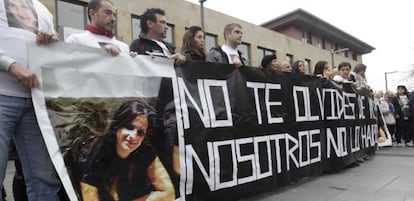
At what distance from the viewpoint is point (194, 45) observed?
153 inches

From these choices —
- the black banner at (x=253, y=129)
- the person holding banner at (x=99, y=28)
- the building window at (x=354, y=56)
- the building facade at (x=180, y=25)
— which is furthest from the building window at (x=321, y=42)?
the person holding banner at (x=99, y=28)

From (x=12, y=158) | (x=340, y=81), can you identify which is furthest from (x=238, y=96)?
(x=340, y=81)

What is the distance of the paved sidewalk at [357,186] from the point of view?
3.79 metres

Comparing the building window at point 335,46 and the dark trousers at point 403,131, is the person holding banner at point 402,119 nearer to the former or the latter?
the dark trousers at point 403,131

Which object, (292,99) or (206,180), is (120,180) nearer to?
(206,180)

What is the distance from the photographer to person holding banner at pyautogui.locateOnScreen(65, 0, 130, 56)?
277cm

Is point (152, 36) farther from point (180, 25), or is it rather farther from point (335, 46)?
point (335, 46)

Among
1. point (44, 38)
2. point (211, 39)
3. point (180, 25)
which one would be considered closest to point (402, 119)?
point (44, 38)

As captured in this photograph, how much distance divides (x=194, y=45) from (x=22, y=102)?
2041 mm

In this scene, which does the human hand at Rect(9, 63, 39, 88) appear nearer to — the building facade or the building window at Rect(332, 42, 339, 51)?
Answer: the building facade

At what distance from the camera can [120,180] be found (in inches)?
103

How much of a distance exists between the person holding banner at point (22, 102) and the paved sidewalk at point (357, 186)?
2139 mm

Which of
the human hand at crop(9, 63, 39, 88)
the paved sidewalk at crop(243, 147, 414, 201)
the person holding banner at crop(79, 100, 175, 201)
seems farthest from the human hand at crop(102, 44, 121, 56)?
the paved sidewalk at crop(243, 147, 414, 201)

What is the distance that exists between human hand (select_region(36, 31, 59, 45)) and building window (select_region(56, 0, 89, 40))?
1015cm
